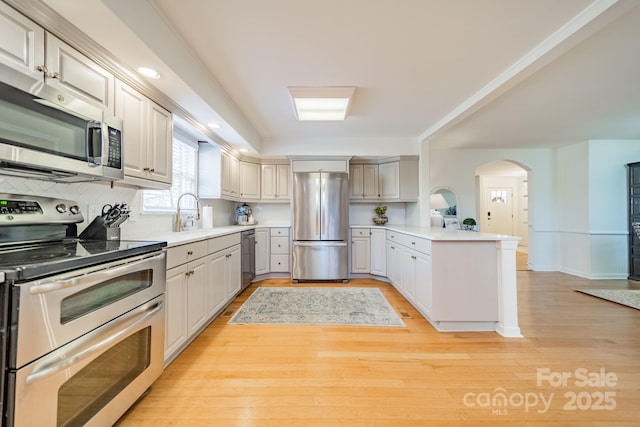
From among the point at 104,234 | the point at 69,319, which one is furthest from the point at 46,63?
the point at 69,319

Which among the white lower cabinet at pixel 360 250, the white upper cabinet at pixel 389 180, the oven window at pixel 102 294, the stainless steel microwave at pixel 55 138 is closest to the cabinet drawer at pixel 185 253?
the oven window at pixel 102 294

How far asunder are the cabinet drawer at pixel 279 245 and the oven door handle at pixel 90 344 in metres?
2.96

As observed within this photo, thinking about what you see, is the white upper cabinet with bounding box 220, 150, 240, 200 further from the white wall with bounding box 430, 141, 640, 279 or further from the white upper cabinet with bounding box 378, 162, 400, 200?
the white wall with bounding box 430, 141, 640, 279

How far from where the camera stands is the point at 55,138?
1.26 meters

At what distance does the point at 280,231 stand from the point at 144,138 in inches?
108

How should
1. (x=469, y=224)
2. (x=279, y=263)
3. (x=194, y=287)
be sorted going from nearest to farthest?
(x=194, y=287)
(x=279, y=263)
(x=469, y=224)

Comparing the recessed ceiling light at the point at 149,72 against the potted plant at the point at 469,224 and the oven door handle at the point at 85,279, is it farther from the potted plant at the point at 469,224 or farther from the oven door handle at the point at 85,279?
the potted plant at the point at 469,224

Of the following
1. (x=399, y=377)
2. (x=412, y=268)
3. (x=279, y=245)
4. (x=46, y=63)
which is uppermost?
(x=46, y=63)

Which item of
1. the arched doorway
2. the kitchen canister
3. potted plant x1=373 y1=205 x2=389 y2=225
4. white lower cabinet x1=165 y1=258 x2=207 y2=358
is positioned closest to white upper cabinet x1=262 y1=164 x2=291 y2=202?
the kitchen canister

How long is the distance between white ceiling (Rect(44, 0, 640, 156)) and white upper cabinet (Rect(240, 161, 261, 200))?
982 mm

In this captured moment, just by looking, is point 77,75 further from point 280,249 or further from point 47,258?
point 280,249

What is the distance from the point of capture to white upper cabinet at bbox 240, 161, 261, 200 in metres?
4.46

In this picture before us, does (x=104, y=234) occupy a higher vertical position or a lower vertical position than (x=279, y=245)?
higher

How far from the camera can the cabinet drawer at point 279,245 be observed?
177 inches
